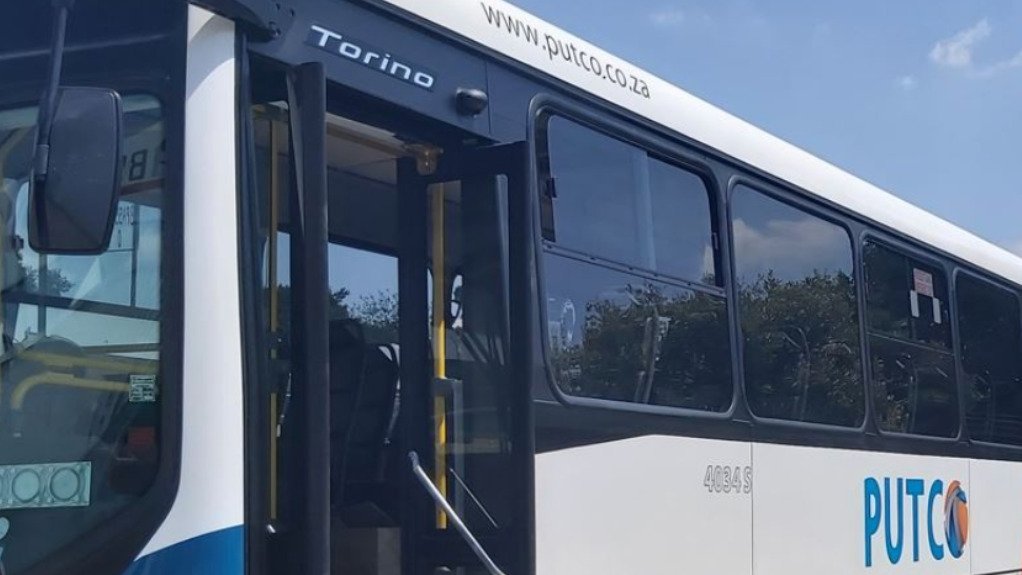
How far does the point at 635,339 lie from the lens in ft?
17.5

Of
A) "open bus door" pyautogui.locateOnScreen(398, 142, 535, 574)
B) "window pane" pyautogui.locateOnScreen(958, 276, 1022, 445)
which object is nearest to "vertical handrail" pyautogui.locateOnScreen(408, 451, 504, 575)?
"open bus door" pyautogui.locateOnScreen(398, 142, 535, 574)

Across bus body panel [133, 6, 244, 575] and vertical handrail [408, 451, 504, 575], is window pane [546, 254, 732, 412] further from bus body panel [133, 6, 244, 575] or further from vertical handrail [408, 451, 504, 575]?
bus body panel [133, 6, 244, 575]

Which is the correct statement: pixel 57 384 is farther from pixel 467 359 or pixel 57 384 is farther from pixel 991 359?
pixel 991 359

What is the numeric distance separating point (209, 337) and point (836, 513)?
3.80 metres

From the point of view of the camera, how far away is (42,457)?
11.3ft

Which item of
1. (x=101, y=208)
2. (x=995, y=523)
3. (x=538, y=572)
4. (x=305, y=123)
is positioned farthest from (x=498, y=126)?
(x=995, y=523)

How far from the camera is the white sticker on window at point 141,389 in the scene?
351 cm

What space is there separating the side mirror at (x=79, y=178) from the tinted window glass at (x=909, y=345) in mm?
4714

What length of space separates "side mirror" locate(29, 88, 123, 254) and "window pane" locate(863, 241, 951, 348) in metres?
4.78

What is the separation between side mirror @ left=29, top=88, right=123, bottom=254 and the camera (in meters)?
3.21

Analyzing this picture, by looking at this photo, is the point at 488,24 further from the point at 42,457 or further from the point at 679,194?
the point at 42,457

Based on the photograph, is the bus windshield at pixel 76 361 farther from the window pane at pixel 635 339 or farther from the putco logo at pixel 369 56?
the window pane at pixel 635 339

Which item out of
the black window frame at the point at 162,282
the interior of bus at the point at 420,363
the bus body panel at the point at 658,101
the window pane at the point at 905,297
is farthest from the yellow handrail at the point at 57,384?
the window pane at the point at 905,297

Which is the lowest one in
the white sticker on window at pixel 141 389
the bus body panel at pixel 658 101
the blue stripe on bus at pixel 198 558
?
the blue stripe on bus at pixel 198 558
